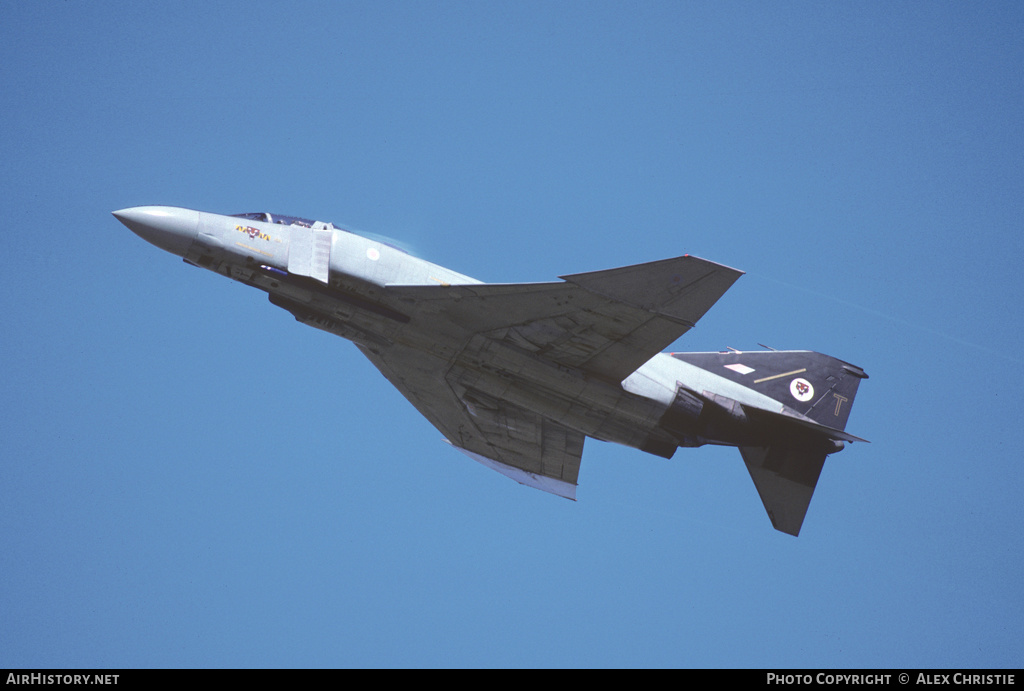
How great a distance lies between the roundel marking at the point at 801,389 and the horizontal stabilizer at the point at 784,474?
120 centimetres

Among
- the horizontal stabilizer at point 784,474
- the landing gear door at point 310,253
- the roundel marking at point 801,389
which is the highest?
the roundel marking at point 801,389

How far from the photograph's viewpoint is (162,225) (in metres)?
16.0

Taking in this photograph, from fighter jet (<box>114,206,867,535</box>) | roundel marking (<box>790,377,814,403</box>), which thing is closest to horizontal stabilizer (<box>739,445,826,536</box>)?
fighter jet (<box>114,206,867,535</box>)

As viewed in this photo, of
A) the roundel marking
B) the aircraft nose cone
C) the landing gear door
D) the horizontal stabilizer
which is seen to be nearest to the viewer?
the aircraft nose cone

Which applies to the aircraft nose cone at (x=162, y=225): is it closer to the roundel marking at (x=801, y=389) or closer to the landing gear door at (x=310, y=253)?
the landing gear door at (x=310, y=253)

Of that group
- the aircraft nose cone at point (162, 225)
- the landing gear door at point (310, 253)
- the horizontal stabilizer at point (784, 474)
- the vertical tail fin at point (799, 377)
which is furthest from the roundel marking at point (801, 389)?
the aircraft nose cone at point (162, 225)

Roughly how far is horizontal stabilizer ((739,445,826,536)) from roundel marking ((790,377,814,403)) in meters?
1.20

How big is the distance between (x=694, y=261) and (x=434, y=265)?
4991mm

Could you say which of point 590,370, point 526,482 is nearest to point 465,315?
point 590,370

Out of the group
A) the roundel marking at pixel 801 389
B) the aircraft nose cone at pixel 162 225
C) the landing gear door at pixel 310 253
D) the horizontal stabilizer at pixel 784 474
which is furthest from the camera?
the roundel marking at pixel 801 389

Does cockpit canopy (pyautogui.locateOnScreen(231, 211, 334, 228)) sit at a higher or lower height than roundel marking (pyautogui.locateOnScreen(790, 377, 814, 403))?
lower

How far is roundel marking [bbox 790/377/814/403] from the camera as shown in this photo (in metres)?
19.7

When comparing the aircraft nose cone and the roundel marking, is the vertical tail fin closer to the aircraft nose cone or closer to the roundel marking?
the roundel marking

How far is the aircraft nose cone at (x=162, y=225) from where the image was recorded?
16.0 m
